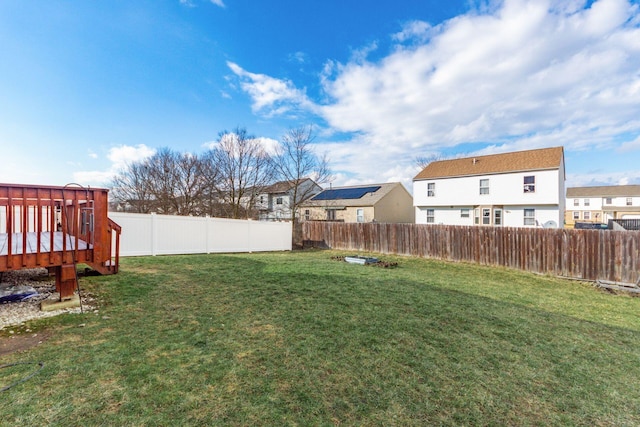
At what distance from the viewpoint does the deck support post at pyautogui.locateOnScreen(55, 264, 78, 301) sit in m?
3.87

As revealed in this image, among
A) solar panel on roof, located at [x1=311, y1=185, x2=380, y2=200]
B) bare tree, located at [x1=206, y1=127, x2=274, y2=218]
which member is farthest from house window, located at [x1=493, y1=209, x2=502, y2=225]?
bare tree, located at [x1=206, y1=127, x2=274, y2=218]

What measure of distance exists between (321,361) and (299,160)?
16742 millimetres

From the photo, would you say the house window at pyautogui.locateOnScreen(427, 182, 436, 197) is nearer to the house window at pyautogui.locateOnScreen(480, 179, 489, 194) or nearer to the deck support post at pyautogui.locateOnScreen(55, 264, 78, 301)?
the house window at pyautogui.locateOnScreen(480, 179, 489, 194)

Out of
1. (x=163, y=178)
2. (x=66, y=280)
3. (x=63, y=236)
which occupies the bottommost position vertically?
(x=66, y=280)

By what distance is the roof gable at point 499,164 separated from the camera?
16.3 m

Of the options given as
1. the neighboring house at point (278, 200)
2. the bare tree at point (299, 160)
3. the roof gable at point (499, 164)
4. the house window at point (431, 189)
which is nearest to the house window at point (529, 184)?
the roof gable at point (499, 164)

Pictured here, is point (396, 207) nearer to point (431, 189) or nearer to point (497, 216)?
point (431, 189)

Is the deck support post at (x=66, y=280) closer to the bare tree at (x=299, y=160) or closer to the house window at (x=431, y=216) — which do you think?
the bare tree at (x=299, y=160)

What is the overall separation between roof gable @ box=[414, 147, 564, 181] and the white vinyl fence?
12996 millimetres

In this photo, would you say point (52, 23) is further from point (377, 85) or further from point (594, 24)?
point (594, 24)

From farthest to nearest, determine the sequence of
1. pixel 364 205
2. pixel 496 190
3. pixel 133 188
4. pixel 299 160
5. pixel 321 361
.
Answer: pixel 364 205 < pixel 133 188 < pixel 299 160 < pixel 496 190 < pixel 321 361

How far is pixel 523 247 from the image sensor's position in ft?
30.5

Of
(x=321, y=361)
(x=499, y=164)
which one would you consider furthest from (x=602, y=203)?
(x=321, y=361)

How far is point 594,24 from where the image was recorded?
289 inches
